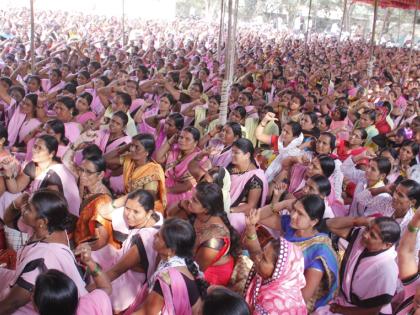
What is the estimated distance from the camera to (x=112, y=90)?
6.56 meters

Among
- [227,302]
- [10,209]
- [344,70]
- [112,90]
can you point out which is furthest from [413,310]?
[344,70]

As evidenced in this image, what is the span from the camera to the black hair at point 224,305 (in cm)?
185

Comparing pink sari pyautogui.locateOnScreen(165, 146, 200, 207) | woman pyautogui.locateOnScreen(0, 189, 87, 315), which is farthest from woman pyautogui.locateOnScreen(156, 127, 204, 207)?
woman pyautogui.locateOnScreen(0, 189, 87, 315)

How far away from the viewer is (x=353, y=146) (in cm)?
517

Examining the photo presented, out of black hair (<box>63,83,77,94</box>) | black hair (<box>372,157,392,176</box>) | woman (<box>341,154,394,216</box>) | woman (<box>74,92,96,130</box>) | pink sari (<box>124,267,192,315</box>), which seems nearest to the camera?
pink sari (<box>124,267,192,315</box>)

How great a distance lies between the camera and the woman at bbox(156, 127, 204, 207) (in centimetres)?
422

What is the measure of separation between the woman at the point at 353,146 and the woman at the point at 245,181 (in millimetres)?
1484

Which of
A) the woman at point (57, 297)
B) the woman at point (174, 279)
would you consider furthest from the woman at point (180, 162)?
the woman at point (57, 297)

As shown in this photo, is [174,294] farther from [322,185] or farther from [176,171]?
[176,171]

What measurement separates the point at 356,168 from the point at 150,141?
79.5 inches

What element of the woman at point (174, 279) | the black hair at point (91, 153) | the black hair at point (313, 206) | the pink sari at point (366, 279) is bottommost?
the pink sari at point (366, 279)

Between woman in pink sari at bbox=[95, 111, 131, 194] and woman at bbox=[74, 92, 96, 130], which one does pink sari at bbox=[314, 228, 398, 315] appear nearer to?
woman in pink sari at bbox=[95, 111, 131, 194]

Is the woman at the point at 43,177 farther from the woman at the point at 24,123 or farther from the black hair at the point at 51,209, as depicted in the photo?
the woman at the point at 24,123

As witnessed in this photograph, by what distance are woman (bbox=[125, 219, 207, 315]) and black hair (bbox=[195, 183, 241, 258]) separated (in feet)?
1.63
